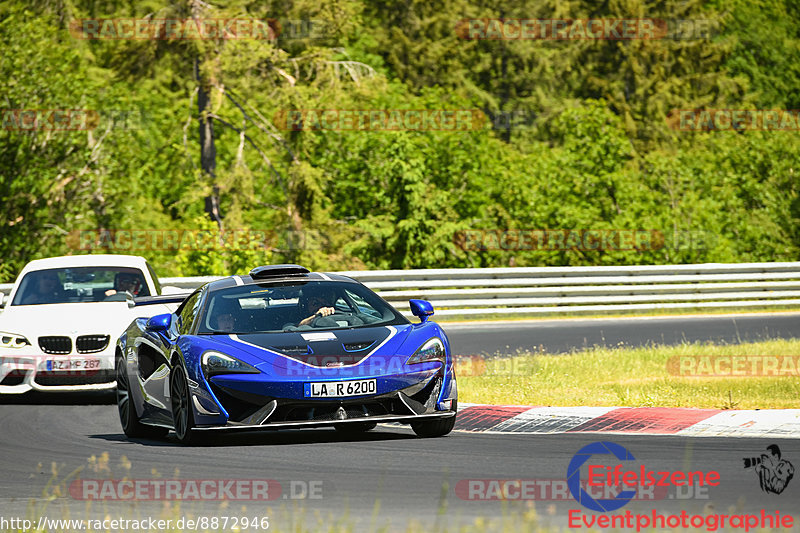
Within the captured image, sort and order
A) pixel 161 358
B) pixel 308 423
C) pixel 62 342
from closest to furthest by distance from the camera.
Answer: pixel 308 423 < pixel 161 358 < pixel 62 342

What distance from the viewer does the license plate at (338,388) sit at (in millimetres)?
8453

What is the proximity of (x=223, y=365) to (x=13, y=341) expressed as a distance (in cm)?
521

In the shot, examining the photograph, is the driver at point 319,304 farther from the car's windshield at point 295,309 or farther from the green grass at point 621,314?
the green grass at point 621,314

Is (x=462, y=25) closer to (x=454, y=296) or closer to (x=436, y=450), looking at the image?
(x=454, y=296)

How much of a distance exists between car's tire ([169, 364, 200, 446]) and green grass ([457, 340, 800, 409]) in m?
3.37

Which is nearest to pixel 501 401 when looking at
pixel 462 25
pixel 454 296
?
pixel 454 296

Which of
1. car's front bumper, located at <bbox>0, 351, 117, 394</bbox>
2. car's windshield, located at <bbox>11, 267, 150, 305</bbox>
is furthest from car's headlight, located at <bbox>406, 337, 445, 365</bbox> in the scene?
car's windshield, located at <bbox>11, 267, 150, 305</bbox>

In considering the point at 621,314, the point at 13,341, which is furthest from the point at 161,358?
the point at 621,314

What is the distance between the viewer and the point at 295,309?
33.1 ft

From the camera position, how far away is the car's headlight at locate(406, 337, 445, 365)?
8.81m

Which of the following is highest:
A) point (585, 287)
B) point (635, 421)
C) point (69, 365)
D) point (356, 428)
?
point (635, 421)

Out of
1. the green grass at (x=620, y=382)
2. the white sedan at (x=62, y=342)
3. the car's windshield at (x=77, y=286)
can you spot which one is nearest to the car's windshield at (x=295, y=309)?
the green grass at (x=620, y=382)

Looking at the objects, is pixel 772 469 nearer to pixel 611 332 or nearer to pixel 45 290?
pixel 45 290

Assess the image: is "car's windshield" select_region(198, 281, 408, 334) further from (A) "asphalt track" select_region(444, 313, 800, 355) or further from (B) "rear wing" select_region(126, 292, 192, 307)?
(A) "asphalt track" select_region(444, 313, 800, 355)
